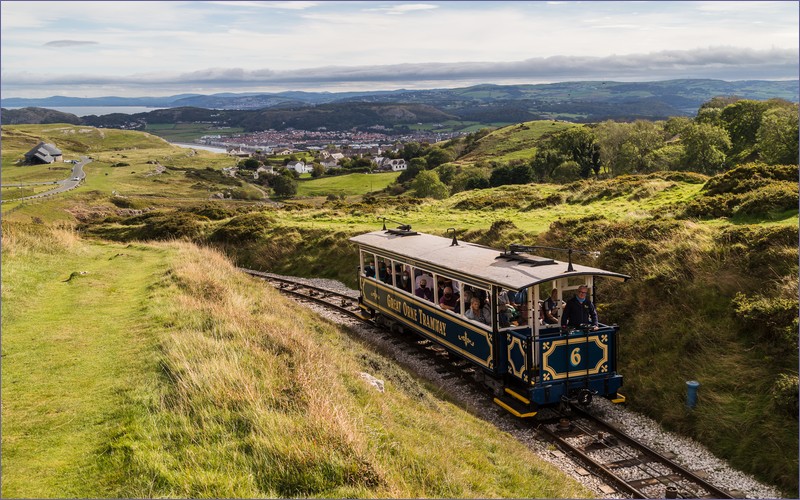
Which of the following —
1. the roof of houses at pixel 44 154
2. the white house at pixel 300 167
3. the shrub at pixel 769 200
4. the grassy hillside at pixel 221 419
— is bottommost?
the grassy hillside at pixel 221 419

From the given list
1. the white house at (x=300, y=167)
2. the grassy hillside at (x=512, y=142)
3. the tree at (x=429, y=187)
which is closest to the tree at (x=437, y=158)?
the grassy hillside at (x=512, y=142)

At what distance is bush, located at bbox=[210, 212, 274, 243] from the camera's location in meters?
38.5

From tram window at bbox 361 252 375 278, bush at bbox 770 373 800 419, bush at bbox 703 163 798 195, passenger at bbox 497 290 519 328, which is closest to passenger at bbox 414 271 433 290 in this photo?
passenger at bbox 497 290 519 328

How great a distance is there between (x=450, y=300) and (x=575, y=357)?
13.4 feet

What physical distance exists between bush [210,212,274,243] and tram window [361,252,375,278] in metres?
18.0

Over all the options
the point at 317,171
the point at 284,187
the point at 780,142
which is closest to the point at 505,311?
the point at 780,142

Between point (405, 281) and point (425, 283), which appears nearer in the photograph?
point (425, 283)

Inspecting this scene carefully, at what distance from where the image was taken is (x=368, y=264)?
867 inches

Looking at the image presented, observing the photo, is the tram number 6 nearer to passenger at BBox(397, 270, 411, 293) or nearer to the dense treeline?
passenger at BBox(397, 270, 411, 293)

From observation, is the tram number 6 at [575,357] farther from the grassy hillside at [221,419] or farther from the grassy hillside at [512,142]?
the grassy hillside at [512,142]

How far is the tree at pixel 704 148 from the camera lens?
48.0 meters

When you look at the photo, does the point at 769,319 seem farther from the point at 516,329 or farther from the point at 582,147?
the point at 582,147

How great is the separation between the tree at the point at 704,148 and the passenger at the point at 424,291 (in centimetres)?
4007

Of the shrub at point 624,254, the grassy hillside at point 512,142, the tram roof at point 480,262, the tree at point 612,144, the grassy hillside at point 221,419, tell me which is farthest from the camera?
the grassy hillside at point 512,142
